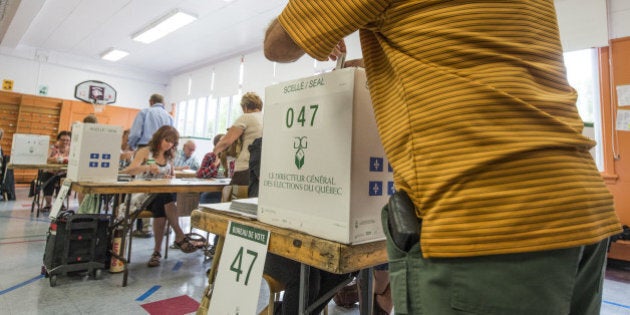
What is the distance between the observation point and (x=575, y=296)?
1.74 feet

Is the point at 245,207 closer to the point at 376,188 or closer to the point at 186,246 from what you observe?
the point at 376,188

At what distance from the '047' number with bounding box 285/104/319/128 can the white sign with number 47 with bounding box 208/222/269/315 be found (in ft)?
0.83

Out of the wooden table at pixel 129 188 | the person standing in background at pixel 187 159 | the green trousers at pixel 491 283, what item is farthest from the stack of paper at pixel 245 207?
the person standing in background at pixel 187 159

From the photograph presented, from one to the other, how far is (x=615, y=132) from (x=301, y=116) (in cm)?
396

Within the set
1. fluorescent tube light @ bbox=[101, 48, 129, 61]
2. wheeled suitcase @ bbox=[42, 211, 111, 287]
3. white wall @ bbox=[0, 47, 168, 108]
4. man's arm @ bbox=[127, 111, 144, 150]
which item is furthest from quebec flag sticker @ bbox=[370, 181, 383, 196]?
white wall @ bbox=[0, 47, 168, 108]

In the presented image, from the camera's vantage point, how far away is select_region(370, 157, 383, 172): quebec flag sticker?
686mm

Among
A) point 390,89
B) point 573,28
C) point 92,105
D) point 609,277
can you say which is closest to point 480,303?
point 390,89

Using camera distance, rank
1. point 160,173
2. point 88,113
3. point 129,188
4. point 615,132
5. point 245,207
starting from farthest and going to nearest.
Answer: point 88,113
point 615,132
point 160,173
point 129,188
point 245,207

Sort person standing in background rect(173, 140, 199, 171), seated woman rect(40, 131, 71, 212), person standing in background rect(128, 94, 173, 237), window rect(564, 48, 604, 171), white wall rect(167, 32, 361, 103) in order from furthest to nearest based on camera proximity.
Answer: white wall rect(167, 32, 361, 103), person standing in background rect(173, 140, 199, 171), seated woman rect(40, 131, 71, 212), person standing in background rect(128, 94, 173, 237), window rect(564, 48, 604, 171)

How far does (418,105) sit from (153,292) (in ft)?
7.41

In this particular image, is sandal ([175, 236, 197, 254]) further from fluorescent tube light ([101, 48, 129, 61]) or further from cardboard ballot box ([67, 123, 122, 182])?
fluorescent tube light ([101, 48, 129, 61])

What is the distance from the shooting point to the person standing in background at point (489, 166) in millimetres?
457

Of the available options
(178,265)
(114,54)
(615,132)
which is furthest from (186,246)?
(114,54)

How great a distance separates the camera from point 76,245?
2361 millimetres
